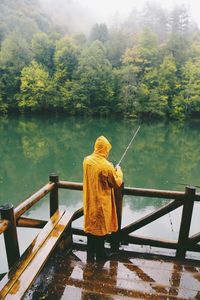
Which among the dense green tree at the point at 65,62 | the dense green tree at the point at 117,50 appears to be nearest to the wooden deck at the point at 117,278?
the dense green tree at the point at 65,62

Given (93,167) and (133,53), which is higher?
(133,53)

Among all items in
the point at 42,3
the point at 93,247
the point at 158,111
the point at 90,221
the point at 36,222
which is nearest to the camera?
the point at 90,221

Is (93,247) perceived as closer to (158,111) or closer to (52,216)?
(52,216)

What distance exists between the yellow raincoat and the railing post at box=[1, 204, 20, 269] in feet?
2.73

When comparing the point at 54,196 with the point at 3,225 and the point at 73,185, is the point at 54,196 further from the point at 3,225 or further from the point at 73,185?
the point at 3,225

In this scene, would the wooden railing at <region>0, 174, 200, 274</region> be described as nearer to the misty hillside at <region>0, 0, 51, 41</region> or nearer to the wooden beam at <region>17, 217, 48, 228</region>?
the wooden beam at <region>17, 217, 48, 228</region>

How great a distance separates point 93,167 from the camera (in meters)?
2.94

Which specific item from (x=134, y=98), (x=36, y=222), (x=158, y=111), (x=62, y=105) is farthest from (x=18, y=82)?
(x=36, y=222)

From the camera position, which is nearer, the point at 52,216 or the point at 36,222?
the point at 52,216

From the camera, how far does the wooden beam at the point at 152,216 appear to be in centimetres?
340

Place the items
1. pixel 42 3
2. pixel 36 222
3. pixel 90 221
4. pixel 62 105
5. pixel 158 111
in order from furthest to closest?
pixel 42 3, pixel 62 105, pixel 158 111, pixel 36 222, pixel 90 221

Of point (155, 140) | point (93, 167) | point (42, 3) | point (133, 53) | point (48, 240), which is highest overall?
point (42, 3)

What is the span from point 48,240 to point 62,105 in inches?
1368

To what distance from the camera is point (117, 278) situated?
3082 mm
